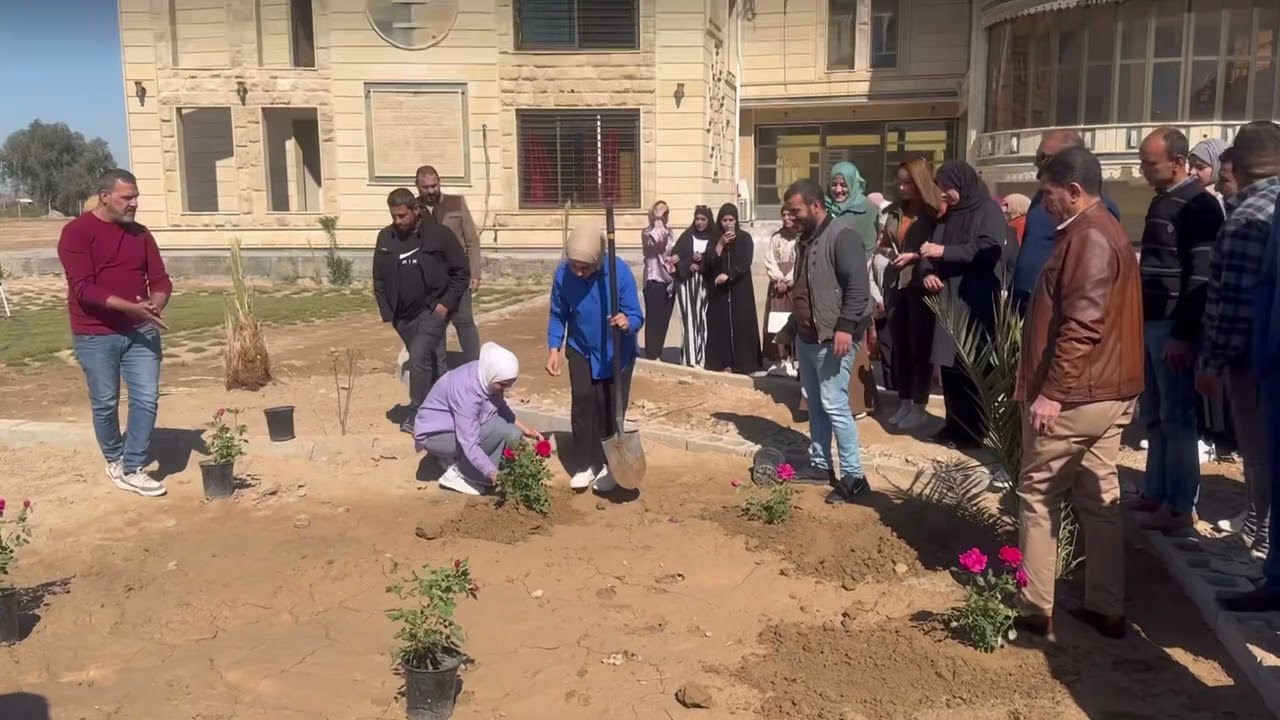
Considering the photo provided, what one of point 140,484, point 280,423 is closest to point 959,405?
point 280,423

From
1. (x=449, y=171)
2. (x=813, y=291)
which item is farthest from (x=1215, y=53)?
(x=813, y=291)

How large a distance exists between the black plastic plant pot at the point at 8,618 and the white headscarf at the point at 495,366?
2.63 metres

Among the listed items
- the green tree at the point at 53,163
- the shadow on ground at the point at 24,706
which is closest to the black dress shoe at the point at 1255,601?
the shadow on ground at the point at 24,706

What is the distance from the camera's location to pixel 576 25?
67.7 ft

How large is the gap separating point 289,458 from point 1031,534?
16.3 ft

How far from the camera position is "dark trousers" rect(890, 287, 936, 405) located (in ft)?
23.1

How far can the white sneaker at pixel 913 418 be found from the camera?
738 centimetres

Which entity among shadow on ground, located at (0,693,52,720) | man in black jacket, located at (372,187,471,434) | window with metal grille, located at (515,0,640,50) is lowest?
shadow on ground, located at (0,693,52,720)

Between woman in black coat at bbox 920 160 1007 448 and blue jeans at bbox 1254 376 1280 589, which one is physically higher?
woman in black coat at bbox 920 160 1007 448

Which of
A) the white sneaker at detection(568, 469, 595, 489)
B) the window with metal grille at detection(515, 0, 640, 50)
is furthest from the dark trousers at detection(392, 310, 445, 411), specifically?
the window with metal grille at detection(515, 0, 640, 50)

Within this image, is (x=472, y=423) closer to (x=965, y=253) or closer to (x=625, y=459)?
(x=625, y=459)

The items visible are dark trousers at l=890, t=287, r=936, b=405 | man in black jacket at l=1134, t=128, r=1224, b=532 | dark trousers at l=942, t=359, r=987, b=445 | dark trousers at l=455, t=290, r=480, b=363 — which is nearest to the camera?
man in black jacket at l=1134, t=128, r=1224, b=532

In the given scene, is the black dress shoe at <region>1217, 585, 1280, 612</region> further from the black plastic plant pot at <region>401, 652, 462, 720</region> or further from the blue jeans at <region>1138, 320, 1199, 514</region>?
the black plastic plant pot at <region>401, 652, 462, 720</region>

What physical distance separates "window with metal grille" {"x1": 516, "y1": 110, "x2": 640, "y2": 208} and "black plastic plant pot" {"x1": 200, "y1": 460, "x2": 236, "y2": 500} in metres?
15.1
